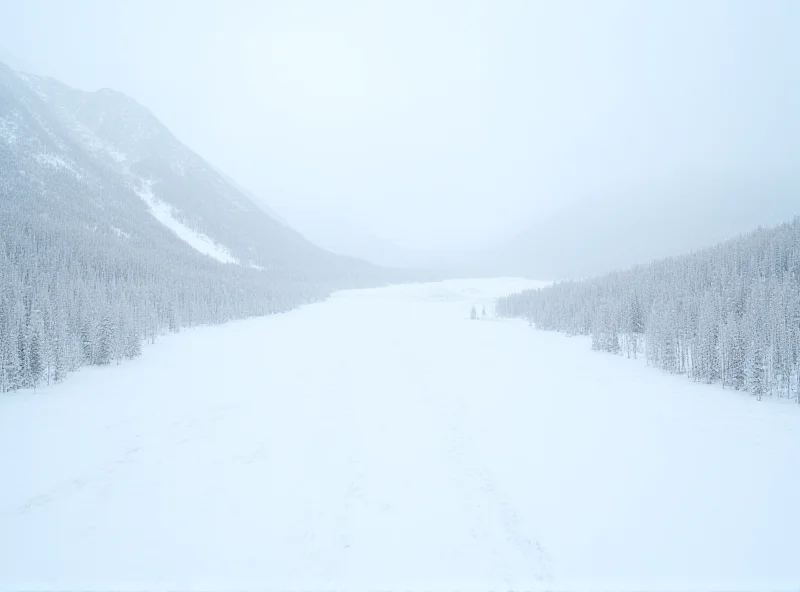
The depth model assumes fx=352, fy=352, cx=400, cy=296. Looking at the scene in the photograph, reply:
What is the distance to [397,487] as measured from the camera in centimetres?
1042

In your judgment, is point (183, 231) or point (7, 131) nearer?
point (7, 131)

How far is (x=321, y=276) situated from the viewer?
157125 millimetres

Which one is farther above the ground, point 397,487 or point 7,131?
point 7,131

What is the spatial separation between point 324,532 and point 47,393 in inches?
849

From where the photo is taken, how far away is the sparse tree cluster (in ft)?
69.9

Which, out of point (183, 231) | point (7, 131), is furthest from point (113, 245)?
point (7, 131)

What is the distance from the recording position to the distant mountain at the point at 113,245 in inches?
1113

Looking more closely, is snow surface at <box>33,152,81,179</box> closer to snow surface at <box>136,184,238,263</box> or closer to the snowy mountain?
the snowy mountain

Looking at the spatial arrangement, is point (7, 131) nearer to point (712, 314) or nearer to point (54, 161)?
A: point (54, 161)

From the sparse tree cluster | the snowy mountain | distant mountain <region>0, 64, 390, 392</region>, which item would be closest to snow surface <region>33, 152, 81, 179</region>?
the snowy mountain

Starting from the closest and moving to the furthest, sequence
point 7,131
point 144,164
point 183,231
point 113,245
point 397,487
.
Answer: point 397,487 < point 113,245 < point 7,131 < point 183,231 < point 144,164

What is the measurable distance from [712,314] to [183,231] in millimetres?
141893

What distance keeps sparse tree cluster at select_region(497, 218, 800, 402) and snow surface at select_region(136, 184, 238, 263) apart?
10692 cm

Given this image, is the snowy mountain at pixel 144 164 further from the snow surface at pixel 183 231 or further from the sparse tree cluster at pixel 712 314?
the sparse tree cluster at pixel 712 314
